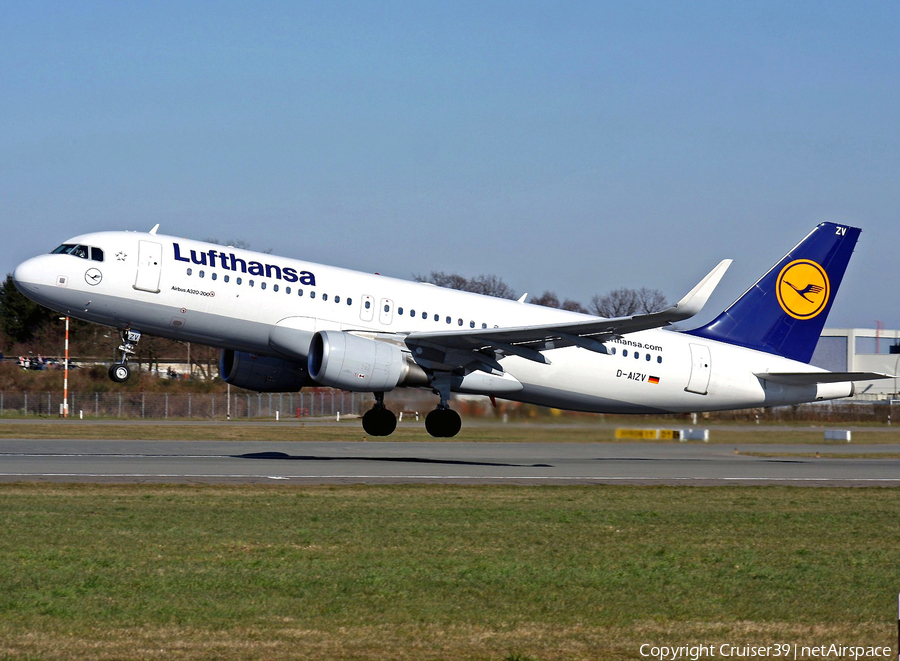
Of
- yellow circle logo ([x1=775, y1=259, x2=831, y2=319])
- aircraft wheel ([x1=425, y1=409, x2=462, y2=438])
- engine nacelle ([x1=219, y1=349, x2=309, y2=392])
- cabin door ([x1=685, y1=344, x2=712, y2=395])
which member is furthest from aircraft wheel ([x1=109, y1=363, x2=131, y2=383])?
yellow circle logo ([x1=775, y1=259, x2=831, y2=319])

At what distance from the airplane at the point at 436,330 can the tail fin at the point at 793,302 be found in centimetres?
5

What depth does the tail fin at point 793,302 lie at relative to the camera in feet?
114

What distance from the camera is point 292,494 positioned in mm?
21719

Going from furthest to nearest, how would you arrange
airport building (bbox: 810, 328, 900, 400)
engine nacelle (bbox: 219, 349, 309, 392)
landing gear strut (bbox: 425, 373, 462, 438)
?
airport building (bbox: 810, 328, 900, 400) < landing gear strut (bbox: 425, 373, 462, 438) < engine nacelle (bbox: 219, 349, 309, 392)

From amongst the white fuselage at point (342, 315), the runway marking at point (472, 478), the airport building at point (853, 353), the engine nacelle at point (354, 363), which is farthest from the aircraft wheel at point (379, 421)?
the airport building at point (853, 353)

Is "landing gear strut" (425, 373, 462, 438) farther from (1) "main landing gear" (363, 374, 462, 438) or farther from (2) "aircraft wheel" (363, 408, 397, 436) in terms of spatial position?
(2) "aircraft wheel" (363, 408, 397, 436)

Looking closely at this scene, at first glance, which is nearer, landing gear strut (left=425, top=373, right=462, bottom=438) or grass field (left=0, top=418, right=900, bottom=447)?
landing gear strut (left=425, top=373, right=462, bottom=438)

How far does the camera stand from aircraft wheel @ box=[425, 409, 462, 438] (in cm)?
3153

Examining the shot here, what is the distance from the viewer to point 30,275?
27391mm

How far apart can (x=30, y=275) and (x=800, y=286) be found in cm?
2377

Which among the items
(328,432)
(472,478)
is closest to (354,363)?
(472,478)

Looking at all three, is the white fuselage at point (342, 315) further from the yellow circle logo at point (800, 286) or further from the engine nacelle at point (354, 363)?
the yellow circle logo at point (800, 286)

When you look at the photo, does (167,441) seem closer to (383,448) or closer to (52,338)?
(383,448)

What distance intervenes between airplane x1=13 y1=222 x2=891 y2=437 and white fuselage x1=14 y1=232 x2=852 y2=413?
0.04 m
